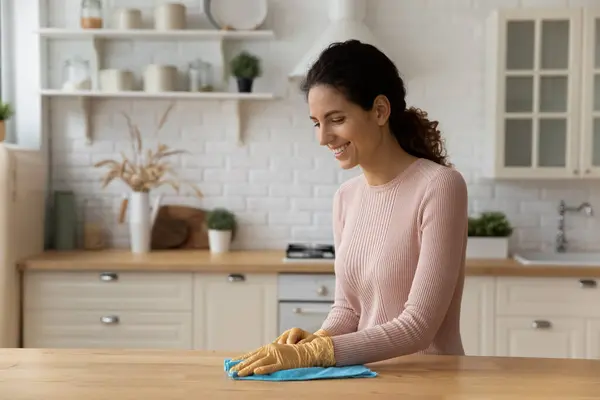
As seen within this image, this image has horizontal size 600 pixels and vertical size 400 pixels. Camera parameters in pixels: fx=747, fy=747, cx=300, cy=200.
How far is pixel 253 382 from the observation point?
1558 millimetres

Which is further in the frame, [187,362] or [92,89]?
[92,89]

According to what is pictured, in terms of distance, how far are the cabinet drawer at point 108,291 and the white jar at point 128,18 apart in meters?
1.36

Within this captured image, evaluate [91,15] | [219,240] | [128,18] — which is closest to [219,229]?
[219,240]

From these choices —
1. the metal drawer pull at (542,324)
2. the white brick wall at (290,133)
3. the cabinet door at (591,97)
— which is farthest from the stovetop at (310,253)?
the cabinet door at (591,97)

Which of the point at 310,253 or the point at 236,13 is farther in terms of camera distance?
the point at 236,13

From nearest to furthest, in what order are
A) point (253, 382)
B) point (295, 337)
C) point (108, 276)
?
point (253, 382)
point (295, 337)
point (108, 276)

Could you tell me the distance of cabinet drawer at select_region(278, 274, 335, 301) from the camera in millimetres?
3629

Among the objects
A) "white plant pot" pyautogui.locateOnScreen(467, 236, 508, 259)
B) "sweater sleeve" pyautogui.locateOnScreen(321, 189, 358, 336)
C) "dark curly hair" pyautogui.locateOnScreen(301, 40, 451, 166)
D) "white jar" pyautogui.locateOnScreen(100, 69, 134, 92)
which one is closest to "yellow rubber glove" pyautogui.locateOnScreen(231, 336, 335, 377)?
"sweater sleeve" pyautogui.locateOnScreen(321, 189, 358, 336)

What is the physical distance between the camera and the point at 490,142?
3953 millimetres

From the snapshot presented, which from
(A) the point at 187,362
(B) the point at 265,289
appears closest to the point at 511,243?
(B) the point at 265,289

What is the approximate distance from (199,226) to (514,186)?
70.7 inches

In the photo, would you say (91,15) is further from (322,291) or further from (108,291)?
(322,291)

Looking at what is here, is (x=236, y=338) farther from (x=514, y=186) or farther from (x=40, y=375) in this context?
(x=40, y=375)

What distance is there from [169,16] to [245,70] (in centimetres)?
50
